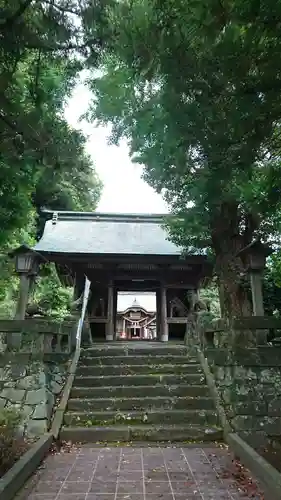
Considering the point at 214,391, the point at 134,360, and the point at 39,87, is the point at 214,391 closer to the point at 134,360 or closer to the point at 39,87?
the point at 134,360

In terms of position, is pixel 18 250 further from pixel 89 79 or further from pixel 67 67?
pixel 67 67

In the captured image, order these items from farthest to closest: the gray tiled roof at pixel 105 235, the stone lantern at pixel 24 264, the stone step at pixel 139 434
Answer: the gray tiled roof at pixel 105 235
the stone lantern at pixel 24 264
the stone step at pixel 139 434

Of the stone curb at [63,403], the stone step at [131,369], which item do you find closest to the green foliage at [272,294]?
the stone step at [131,369]

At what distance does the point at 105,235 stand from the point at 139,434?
8060mm

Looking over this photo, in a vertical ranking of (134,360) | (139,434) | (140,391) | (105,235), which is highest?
(105,235)

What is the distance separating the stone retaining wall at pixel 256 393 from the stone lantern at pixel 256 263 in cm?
161

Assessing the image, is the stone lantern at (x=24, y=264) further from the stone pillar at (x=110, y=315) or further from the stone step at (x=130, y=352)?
the stone pillar at (x=110, y=315)

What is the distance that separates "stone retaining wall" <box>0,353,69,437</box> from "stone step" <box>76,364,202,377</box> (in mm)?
1262

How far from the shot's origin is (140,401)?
5.63m

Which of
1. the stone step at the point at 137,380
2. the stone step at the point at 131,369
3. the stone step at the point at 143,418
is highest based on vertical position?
the stone step at the point at 131,369

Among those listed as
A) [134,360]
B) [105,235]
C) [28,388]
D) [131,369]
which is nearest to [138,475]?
[28,388]

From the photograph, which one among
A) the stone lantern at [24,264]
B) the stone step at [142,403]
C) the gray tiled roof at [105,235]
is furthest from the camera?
the gray tiled roof at [105,235]

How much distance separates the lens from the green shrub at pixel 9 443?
3.42 meters

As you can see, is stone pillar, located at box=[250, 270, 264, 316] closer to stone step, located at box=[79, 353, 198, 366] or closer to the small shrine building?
stone step, located at box=[79, 353, 198, 366]
